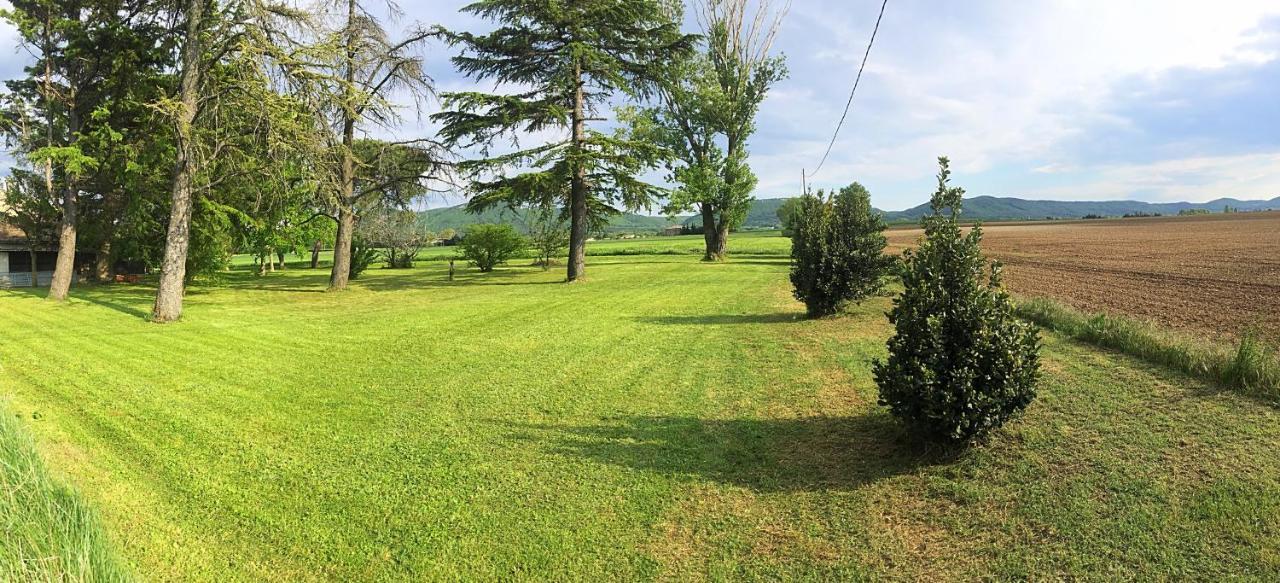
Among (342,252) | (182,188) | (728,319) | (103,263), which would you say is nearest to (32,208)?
(103,263)

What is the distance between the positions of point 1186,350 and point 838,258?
603cm

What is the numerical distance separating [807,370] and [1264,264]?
19.2m

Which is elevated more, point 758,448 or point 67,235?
point 67,235

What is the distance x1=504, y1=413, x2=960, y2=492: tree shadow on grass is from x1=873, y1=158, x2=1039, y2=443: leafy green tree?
39cm

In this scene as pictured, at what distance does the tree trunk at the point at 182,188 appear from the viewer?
1332 centimetres

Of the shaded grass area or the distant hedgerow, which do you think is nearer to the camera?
the distant hedgerow

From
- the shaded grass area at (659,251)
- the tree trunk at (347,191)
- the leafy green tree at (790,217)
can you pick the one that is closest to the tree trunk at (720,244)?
the shaded grass area at (659,251)

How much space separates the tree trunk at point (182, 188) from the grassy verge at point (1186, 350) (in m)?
17.4

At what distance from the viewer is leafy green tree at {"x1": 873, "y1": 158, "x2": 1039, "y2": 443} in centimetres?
459

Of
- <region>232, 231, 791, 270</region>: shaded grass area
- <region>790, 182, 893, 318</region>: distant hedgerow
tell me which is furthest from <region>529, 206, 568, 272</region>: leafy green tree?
<region>790, 182, 893, 318</region>: distant hedgerow

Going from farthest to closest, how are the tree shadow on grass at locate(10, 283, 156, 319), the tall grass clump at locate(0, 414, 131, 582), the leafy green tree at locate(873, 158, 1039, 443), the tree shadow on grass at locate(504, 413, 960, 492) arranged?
the tree shadow on grass at locate(10, 283, 156, 319), the tree shadow on grass at locate(504, 413, 960, 492), the leafy green tree at locate(873, 158, 1039, 443), the tall grass clump at locate(0, 414, 131, 582)

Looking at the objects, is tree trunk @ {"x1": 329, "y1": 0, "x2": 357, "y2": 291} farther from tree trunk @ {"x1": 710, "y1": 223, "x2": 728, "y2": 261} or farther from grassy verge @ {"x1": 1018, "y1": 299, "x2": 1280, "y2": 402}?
tree trunk @ {"x1": 710, "y1": 223, "x2": 728, "y2": 261}

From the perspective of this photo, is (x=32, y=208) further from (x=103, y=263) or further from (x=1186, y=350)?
(x=1186, y=350)

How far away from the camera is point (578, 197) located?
22.5 m
